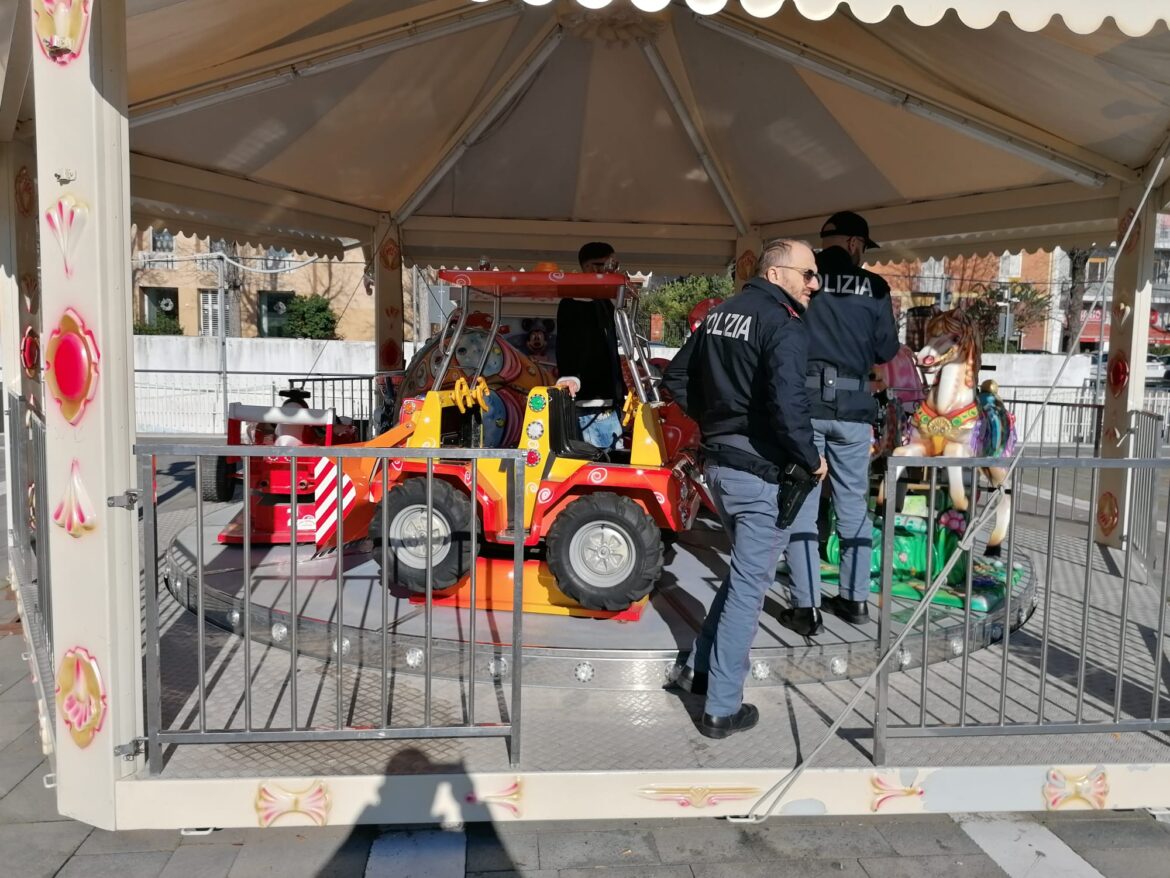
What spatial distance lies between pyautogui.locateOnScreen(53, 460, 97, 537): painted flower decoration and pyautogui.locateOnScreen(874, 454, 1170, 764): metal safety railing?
2.51 metres

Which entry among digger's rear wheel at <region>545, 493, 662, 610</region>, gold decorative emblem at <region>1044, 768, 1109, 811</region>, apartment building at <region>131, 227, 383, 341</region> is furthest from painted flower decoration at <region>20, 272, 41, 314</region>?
apartment building at <region>131, 227, 383, 341</region>

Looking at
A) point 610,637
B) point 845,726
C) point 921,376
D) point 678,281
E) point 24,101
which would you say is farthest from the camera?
point 678,281

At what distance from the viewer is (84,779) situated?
2988mm

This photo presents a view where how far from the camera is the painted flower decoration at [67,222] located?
279cm

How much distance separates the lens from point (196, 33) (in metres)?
4.54

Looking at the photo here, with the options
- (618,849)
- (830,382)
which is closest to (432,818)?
(618,849)

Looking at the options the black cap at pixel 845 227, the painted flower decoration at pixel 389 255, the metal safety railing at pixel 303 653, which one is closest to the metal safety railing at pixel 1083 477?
the black cap at pixel 845 227

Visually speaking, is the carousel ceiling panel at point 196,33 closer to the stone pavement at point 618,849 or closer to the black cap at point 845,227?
the black cap at point 845,227

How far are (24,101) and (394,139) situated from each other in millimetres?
3417

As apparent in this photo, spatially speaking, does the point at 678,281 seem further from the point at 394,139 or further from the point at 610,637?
the point at 610,637

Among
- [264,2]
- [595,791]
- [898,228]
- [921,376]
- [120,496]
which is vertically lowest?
[595,791]

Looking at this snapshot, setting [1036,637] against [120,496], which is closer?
[120,496]

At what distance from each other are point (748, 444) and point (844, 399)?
1.11 meters

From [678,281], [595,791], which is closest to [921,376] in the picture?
[595,791]
